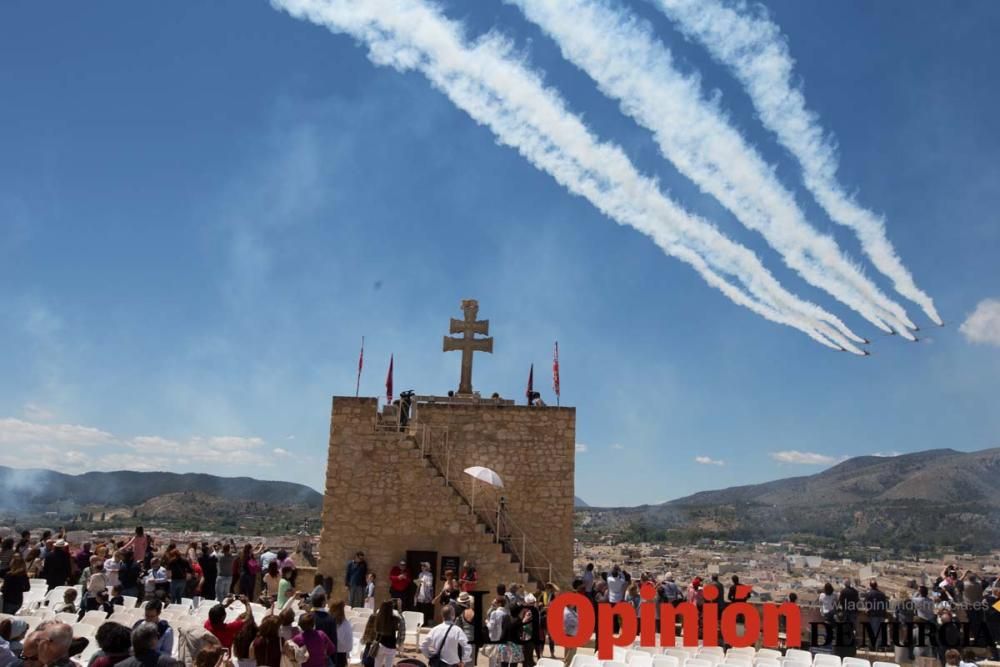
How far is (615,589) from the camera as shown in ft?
44.8

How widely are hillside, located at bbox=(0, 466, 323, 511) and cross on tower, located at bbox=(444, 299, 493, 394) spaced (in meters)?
62.9

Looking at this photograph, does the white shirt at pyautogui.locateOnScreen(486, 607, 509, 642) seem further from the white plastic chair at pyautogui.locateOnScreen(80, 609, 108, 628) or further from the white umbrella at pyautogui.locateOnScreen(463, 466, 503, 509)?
the white umbrella at pyautogui.locateOnScreen(463, 466, 503, 509)

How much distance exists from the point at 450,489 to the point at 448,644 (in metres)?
7.83

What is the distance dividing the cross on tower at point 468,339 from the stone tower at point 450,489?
3.50 ft

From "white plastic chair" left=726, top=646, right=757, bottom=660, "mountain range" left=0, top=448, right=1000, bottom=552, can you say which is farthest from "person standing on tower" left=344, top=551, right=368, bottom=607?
"mountain range" left=0, top=448, right=1000, bottom=552

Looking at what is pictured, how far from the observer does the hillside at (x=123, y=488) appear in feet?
256

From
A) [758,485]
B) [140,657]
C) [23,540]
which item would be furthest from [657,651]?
[758,485]

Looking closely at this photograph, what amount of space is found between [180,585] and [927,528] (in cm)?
5409

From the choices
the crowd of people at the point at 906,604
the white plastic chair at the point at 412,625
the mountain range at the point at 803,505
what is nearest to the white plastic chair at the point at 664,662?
the crowd of people at the point at 906,604

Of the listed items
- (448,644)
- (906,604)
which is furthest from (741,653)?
(906,604)

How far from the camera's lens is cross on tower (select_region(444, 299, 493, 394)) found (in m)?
18.7

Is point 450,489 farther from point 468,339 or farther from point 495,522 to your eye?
point 468,339

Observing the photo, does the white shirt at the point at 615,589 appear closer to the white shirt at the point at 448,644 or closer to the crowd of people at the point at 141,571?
the crowd of people at the point at 141,571

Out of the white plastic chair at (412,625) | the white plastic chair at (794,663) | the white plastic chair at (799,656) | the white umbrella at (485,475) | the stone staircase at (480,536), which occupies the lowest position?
the white plastic chair at (412,625)
